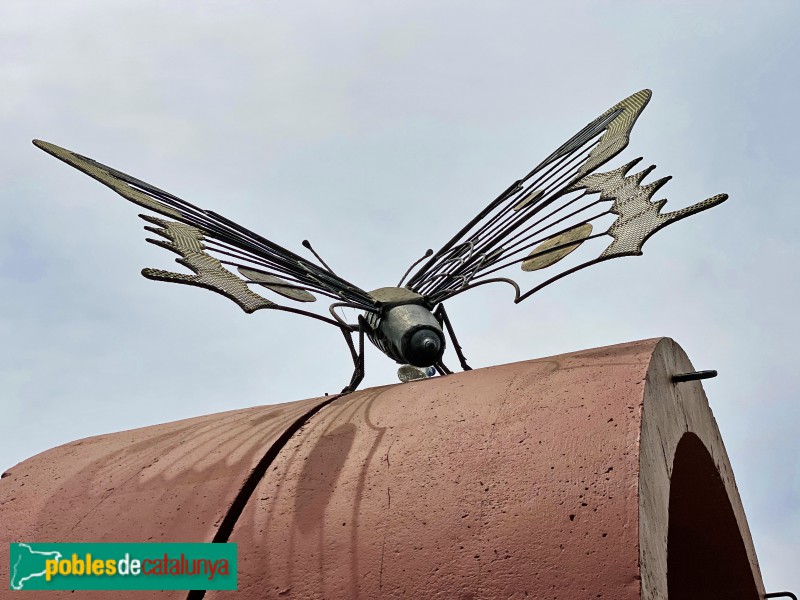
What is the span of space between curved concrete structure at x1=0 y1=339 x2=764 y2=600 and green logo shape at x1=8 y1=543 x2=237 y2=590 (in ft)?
0.19

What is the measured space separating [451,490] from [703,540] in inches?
82.2

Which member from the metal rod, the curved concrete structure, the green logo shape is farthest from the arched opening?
the green logo shape

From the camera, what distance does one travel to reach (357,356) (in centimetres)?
530

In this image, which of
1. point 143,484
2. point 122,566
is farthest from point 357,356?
point 122,566

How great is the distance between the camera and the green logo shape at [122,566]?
3.42 metres

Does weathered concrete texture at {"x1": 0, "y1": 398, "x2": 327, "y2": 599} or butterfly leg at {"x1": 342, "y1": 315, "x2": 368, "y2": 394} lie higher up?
butterfly leg at {"x1": 342, "y1": 315, "x2": 368, "y2": 394}

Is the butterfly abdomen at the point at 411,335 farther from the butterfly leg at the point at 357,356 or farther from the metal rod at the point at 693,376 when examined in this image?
the metal rod at the point at 693,376

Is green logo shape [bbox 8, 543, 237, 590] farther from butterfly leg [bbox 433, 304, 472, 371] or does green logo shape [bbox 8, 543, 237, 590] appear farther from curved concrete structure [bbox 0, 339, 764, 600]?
butterfly leg [bbox 433, 304, 472, 371]

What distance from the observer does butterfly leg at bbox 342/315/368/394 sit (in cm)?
514

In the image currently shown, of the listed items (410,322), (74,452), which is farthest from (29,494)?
(410,322)

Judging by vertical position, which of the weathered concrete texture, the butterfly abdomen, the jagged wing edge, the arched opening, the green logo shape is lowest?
the arched opening

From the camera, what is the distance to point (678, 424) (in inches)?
148

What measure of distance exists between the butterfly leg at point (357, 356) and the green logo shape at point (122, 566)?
1670mm

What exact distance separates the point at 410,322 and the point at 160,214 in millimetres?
1524
